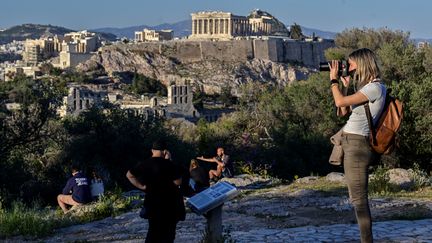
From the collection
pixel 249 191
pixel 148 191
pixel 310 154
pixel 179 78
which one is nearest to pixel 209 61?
pixel 179 78

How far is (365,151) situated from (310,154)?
13.4 meters

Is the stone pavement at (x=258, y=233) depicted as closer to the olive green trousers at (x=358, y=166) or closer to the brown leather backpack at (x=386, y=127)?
the olive green trousers at (x=358, y=166)

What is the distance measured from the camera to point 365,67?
4641 mm

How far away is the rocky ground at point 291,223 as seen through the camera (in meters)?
6.06

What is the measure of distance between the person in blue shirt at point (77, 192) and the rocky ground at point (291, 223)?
47.8 inches

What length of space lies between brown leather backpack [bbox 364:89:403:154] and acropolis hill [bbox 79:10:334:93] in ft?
230

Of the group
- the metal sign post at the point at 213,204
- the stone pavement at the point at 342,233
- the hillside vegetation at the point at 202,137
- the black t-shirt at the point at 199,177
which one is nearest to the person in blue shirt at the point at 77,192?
the black t-shirt at the point at 199,177

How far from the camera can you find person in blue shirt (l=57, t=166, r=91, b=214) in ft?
31.8

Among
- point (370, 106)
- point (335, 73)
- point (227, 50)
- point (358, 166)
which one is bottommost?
point (358, 166)

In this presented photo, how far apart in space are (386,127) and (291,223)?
2.86m

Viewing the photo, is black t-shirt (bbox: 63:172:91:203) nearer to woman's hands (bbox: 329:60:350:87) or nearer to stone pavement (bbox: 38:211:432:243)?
stone pavement (bbox: 38:211:432:243)

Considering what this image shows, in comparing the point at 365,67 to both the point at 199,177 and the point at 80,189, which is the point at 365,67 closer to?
the point at 199,177

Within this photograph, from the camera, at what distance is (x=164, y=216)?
17.2 ft

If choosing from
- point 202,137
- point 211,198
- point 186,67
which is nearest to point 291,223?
point 211,198
